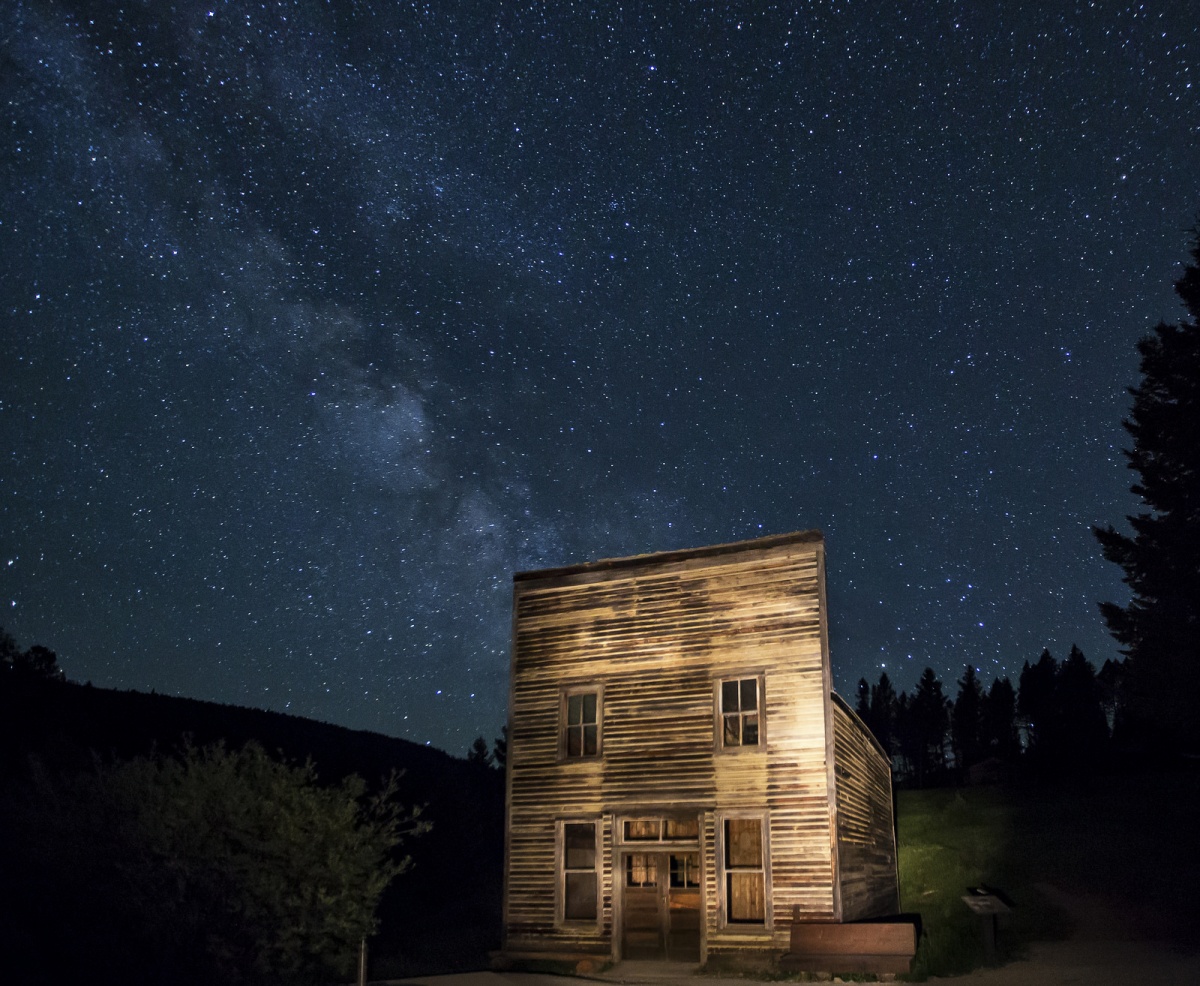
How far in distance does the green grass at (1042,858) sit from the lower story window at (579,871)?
21.2ft

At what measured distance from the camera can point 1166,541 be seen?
35094 mm

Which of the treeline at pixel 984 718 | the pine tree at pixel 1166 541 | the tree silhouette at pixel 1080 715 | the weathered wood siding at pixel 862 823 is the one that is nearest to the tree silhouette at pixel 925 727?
the treeline at pixel 984 718

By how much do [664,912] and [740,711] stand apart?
14.0 ft

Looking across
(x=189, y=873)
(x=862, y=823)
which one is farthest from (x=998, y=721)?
(x=189, y=873)

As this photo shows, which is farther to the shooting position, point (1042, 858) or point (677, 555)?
point (1042, 858)

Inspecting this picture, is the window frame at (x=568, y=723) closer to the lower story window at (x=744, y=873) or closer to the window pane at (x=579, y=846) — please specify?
the window pane at (x=579, y=846)

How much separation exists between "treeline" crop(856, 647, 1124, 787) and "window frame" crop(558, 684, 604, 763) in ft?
260

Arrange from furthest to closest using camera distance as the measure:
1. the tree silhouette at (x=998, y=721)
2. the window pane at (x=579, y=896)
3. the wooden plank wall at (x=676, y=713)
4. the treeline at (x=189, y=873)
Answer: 1. the tree silhouette at (x=998, y=721)
2. the window pane at (x=579, y=896)
3. the wooden plank wall at (x=676, y=713)
4. the treeline at (x=189, y=873)

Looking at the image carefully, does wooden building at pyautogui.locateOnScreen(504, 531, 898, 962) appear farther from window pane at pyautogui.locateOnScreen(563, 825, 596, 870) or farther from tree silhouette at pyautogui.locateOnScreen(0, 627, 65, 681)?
tree silhouette at pyautogui.locateOnScreen(0, 627, 65, 681)

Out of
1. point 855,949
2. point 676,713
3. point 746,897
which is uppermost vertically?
point 676,713

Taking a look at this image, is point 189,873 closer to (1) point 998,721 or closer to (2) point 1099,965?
(2) point 1099,965

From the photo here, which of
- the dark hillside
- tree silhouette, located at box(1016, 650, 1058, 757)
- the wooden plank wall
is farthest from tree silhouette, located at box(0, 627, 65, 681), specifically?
tree silhouette, located at box(1016, 650, 1058, 757)

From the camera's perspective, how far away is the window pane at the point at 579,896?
20594 millimetres

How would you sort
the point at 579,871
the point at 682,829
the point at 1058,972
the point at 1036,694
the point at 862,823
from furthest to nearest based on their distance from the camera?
1. the point at 1036,694
2. the point at 862,823
3. the point at 682,829
4. the point at 579,871
5. the point at 1058,972
